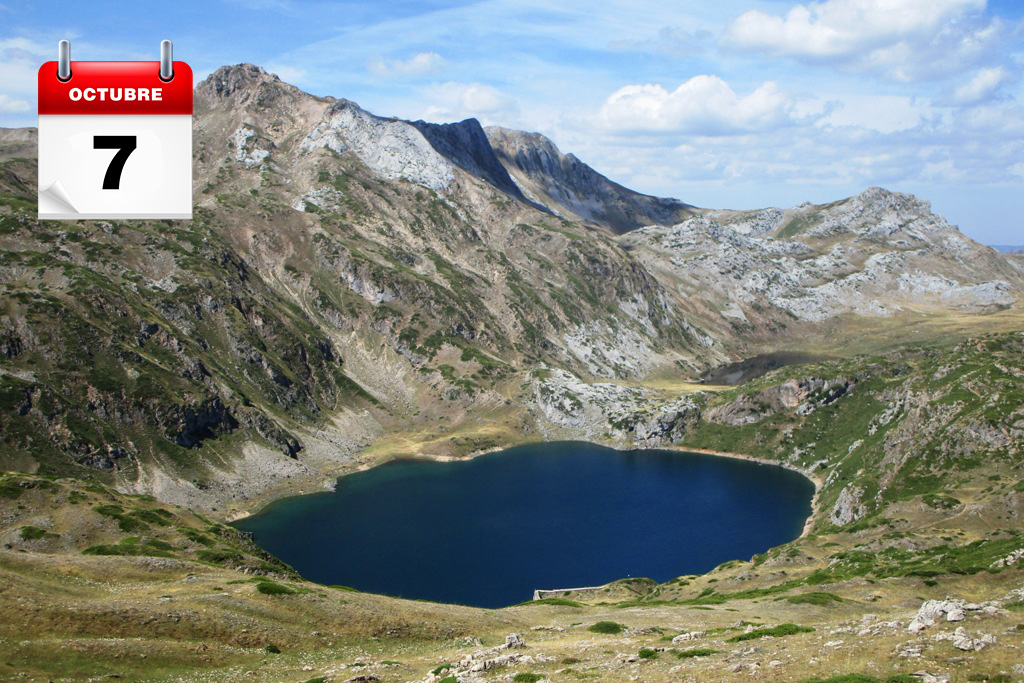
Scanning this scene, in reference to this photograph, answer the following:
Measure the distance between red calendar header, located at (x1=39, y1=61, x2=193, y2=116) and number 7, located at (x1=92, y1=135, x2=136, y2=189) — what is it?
0.81m

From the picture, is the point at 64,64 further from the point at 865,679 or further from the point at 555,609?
the point at 555,609

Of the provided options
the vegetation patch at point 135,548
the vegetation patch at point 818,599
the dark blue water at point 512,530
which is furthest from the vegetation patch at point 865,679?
the dark blue water at point 512,530

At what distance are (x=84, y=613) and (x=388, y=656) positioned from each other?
800 inches

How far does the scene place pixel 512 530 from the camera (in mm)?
161625

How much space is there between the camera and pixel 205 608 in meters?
54.3

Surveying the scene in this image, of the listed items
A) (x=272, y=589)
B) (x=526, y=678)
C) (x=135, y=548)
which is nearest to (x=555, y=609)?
(x=272, y=589)

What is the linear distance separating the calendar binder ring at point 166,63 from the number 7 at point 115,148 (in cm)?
223

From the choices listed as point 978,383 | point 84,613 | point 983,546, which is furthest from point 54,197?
point 978,383

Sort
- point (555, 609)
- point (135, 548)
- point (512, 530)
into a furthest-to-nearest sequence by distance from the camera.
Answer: point (512, 530) < point (135, 548) < point (555, 609)

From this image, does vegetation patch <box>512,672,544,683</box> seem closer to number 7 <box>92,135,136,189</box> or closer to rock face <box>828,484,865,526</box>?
number 7 <box>92,135,136,189</box>

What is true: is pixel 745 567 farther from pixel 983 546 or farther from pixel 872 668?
pixel 872 668

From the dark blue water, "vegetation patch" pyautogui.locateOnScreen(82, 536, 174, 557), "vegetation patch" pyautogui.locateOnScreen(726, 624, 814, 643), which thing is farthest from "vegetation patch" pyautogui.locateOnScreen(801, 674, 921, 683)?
the dark blue water

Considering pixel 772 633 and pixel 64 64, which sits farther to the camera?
pixel 772 633

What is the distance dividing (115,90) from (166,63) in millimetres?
1930
